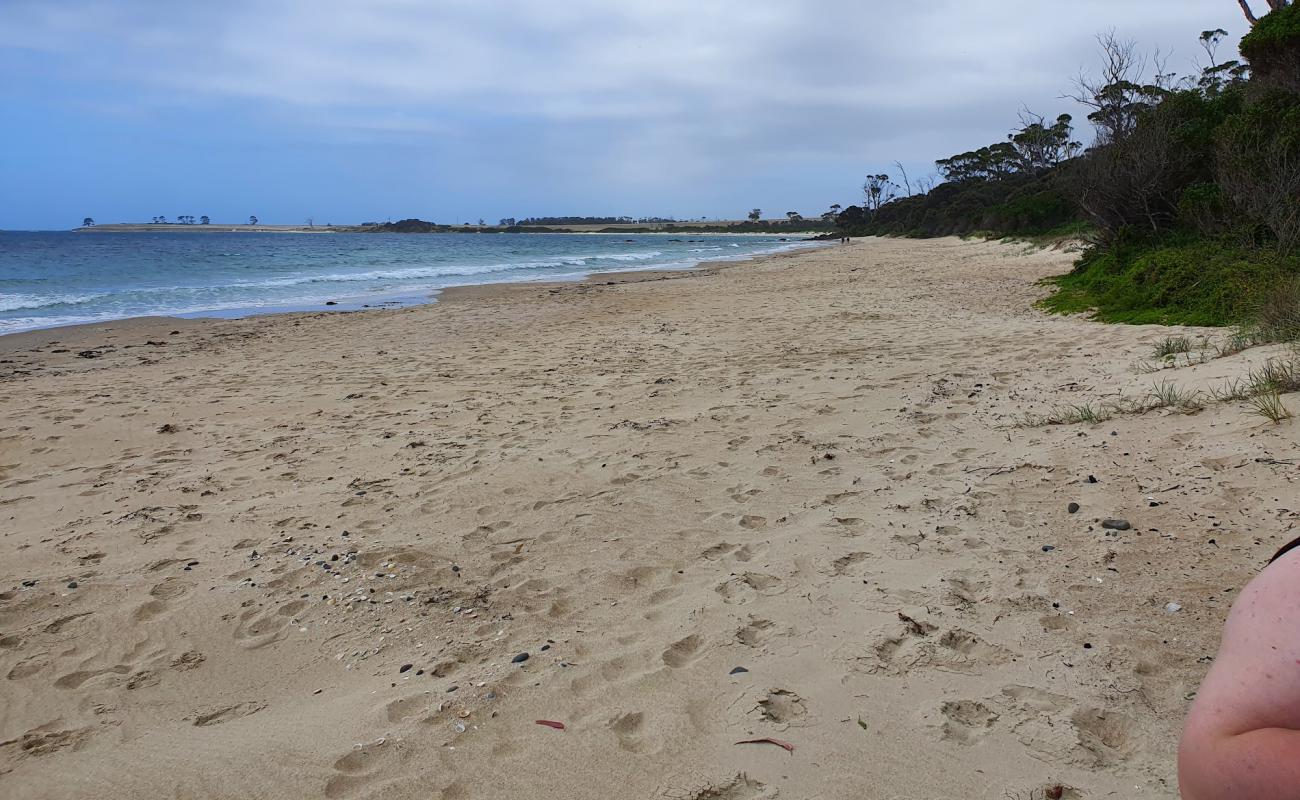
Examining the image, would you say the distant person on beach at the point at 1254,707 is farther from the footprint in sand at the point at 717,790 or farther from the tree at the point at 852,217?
the tree at the point at 852,217

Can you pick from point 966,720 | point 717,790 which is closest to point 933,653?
point 966,720

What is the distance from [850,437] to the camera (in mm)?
5129

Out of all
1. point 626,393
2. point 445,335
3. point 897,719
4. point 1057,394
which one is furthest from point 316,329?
point 897,719

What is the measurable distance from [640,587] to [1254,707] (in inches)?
103

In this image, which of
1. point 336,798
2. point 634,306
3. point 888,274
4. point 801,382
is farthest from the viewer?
point 888,274

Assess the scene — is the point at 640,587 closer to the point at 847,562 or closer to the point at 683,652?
the point at 683,652

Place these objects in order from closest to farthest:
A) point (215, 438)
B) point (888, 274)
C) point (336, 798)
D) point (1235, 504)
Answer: point (336, 798) → point (1235, 504) → point (215, 438) → point (888, 274)

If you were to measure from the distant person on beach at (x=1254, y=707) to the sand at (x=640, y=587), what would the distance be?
1307 mm

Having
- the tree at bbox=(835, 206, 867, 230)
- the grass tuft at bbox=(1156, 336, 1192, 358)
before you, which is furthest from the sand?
the tree at bbox=(835, 206, 867, 230)

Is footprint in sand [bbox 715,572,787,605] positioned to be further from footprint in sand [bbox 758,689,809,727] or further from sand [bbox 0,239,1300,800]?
footprint in sand [bbox 758,689,809,727]

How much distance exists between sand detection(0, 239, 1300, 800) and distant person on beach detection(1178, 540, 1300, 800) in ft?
4.29

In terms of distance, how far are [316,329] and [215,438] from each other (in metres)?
7.86

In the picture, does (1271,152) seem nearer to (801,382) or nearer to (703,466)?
(801,382)

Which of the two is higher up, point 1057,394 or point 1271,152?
point 1271,152
